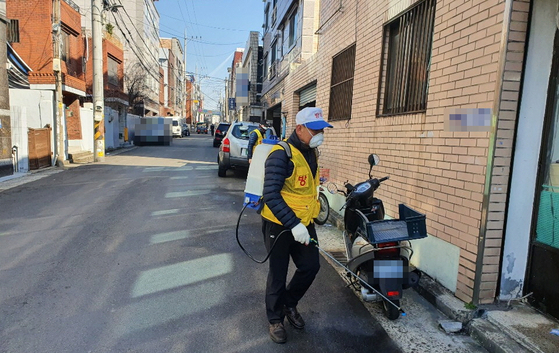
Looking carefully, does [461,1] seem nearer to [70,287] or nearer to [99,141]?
[70,287]

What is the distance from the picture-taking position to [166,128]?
28.5 meters

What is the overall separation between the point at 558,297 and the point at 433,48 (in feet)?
9.36

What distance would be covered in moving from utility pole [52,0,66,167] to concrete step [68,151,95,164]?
5.02 ft

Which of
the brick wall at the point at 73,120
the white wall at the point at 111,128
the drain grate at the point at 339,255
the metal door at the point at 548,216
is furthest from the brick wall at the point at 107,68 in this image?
the metal door at the point at 548,216

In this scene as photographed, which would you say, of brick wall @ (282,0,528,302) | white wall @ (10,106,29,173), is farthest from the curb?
white wall @ (10,106,29,173)

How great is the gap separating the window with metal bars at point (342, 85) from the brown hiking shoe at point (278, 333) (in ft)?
16.0

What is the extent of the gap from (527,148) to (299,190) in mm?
2115

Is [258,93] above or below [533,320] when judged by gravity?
above

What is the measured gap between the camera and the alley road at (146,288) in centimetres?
292

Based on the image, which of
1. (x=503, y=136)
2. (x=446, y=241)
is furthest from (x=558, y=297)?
(x=503, y=136)

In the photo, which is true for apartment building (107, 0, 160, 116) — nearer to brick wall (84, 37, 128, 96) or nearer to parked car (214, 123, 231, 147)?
brick wall (84, 37, 128, 96)

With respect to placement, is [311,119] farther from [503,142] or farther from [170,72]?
[170,72]

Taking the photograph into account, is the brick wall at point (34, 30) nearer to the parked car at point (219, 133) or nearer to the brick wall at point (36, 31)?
the brick wall at point (36, 31)

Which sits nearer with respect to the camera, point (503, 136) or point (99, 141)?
point (503, 136)
